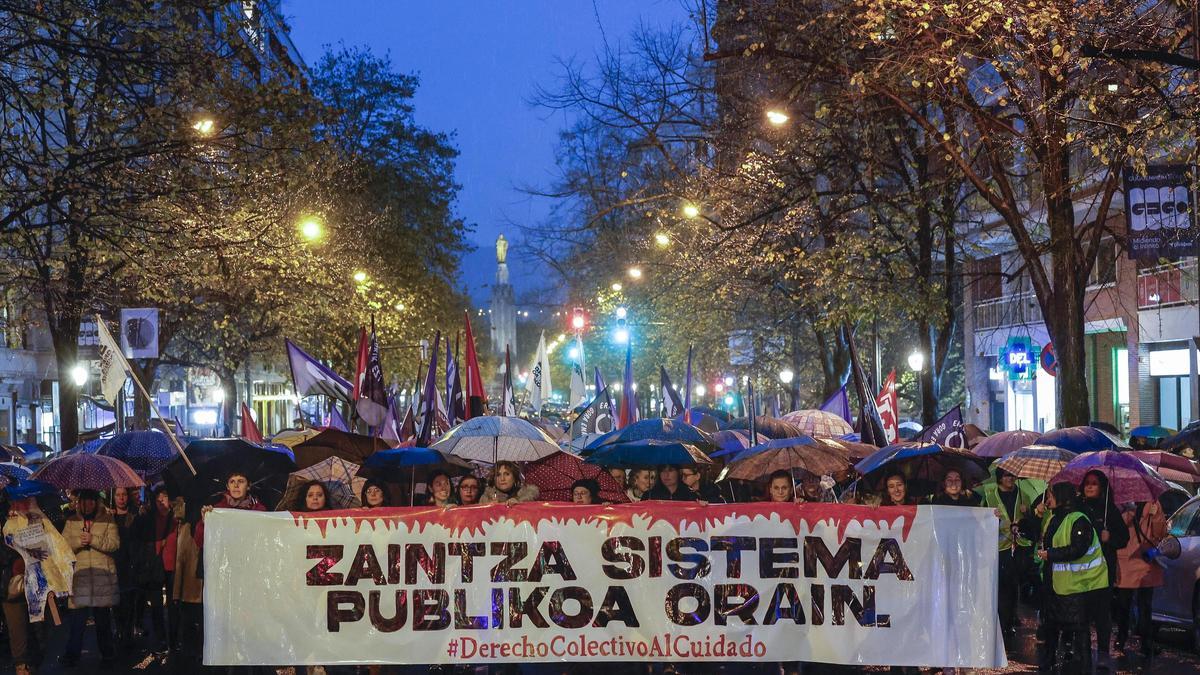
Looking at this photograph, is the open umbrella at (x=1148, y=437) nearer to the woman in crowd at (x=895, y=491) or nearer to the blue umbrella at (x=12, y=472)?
the woman in crowd at (x=895, y=491)

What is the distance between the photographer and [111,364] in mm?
14188

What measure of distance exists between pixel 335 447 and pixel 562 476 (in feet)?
12.6

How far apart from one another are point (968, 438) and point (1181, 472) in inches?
183

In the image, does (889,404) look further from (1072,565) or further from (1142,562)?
(1072,565)

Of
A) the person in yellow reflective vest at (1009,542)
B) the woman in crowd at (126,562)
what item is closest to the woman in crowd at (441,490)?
the woman in crowd at (126,562)

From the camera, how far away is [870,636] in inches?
396

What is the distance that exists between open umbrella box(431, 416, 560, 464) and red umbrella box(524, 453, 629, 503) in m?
1.54

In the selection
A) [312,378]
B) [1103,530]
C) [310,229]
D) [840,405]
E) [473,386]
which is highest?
[310,229]

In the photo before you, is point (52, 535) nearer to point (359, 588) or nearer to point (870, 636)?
point (359, 588)

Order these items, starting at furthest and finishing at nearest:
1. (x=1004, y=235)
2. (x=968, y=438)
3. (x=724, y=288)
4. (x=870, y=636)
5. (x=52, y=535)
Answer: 1. (x=1004, y=235)
2. (x=724, y=288)
3. (x=968, y=438)
4. (x=52, y=535)
5. (x=870, y=636)

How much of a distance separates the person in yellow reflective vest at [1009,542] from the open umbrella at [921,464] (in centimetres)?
46

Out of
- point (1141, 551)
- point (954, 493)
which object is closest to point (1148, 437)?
point (1141, 551)

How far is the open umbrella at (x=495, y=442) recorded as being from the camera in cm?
1475

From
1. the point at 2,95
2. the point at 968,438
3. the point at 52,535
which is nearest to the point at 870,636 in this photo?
the point at 52,535
